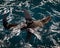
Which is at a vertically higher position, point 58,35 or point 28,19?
point 28,19

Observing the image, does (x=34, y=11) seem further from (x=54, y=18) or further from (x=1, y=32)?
(x=1, y=32)

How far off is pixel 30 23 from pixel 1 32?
24.1 feet

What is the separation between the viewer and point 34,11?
20.0 metres

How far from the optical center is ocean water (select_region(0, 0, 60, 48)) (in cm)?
1666

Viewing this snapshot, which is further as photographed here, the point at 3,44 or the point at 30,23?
the point at 3,44

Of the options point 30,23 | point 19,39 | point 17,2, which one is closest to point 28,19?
point 30,23

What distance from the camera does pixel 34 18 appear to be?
18594 millimetres

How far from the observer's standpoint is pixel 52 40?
1689cm

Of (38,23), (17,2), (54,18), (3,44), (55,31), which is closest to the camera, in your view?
(38,23)

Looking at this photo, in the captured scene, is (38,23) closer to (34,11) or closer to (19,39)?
(19,39)

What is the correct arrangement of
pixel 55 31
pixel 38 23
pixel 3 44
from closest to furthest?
pixel 38 23, pixel 3 44, pixel 55 31

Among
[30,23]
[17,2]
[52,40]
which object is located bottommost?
[52,40]

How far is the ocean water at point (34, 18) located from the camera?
16656 millimetres

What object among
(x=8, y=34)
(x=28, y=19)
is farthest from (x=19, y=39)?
(x=28, y=19)
